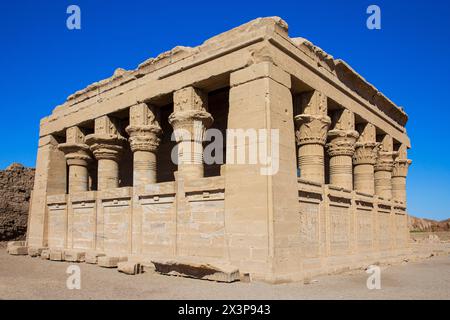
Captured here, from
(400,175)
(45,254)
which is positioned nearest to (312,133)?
(400,175)

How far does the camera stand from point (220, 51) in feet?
35.1

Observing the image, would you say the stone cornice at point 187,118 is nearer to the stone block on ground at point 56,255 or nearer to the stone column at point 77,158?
A: the stone column at point 77,158

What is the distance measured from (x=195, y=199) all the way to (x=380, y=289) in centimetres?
472

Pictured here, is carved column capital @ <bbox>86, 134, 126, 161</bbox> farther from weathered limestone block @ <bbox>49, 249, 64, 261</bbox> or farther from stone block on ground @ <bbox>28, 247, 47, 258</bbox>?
stone block on ground @ <bbox>28, 247, 47, 258</bbox>

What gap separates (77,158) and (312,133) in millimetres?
8838

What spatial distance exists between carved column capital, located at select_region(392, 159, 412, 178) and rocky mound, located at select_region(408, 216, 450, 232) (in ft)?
106

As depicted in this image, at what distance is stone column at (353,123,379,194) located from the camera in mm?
14898

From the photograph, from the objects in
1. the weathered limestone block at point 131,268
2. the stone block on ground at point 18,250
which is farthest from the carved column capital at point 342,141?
the stone block on ground at point 18,250

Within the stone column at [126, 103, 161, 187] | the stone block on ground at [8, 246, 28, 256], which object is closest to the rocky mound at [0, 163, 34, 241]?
the stone block on ground at [8, 246, 28, 256]

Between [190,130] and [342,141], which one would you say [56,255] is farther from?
[342,141]

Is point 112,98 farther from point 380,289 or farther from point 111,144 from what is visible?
point 380,289

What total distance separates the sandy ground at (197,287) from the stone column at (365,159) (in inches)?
182

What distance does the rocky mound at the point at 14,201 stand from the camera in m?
20.2
